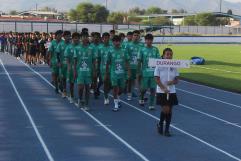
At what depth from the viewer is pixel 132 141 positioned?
1070 cm

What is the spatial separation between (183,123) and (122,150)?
3.31 meters

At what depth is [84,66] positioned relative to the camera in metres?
14.6

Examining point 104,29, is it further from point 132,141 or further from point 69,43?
point 132,141

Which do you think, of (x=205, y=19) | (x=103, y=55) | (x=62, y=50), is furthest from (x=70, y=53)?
(x=205, y=19)

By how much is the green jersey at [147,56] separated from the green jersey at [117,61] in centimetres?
47

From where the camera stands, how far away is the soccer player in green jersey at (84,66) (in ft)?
47.7

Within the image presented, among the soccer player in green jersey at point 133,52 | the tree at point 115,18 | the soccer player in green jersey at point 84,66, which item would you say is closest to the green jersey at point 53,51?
the soccer player in green jersey at point 133,52

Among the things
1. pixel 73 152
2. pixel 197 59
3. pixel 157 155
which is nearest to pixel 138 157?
pixel 157 155

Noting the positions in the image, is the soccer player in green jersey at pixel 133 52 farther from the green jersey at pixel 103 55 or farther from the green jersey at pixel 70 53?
the green jersey at pixel 70 53

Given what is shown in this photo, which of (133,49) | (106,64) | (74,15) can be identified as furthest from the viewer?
(74,15)

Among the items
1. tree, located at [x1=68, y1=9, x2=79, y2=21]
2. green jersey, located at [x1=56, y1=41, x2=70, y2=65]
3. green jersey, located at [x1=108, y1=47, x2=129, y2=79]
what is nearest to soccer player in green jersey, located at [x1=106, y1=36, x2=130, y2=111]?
→ green jersey, located at [x1=108, y1=47, x2=129, y2=79]

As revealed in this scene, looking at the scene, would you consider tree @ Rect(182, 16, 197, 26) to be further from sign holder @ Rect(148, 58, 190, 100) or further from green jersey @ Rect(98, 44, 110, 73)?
sign holder @ Rect(148, 58, 190, 100)

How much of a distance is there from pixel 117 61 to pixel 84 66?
0.85 m

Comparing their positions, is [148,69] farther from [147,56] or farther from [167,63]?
[167,63]
